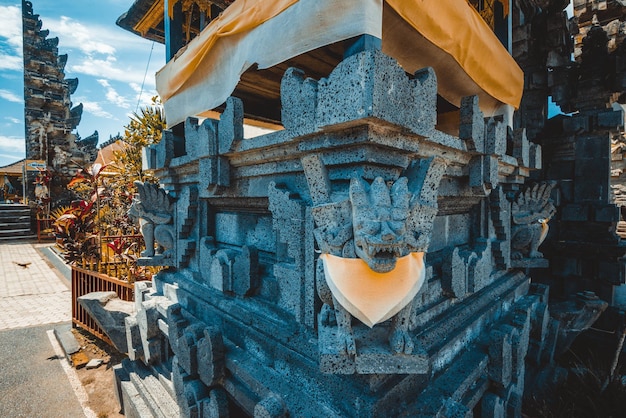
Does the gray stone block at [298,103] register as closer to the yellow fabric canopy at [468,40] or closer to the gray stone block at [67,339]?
the yellow fabric canopy at [468,40]

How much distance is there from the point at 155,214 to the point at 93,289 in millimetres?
3291

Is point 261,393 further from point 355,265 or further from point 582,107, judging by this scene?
point 582,107

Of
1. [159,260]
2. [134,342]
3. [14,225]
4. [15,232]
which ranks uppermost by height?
[159,260]

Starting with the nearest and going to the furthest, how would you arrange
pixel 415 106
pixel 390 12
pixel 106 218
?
pixel 415 106 → pixel 390 12 → pixel 106 218

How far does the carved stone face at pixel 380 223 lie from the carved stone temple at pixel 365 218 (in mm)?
→ 11

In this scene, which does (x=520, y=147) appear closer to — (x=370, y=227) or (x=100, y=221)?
(x=370, y=227)

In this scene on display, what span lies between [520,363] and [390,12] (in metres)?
3.39

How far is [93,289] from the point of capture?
5703 mm

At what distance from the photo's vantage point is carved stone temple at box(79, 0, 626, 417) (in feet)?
5.40

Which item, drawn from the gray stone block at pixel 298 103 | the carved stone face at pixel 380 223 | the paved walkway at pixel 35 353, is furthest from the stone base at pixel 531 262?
the paved walkway at pixel 35 353

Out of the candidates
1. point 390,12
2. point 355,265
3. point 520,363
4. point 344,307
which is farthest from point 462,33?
point 520,363

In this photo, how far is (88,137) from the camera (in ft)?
64.3

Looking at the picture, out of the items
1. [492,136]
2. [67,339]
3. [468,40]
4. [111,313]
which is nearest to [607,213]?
[492,136]

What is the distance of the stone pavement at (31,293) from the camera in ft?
21.4
